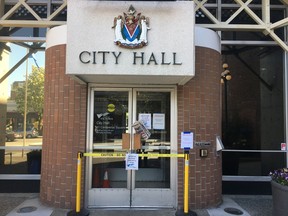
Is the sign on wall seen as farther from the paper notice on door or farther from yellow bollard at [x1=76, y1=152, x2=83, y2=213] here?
yellow bollard at [x1=76, y1=152, x2=83, y2=213]

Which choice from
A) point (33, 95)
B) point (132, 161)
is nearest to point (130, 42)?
point (132, 161)

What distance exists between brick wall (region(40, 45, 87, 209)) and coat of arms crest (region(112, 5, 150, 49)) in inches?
54.9

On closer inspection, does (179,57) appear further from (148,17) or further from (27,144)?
(27,144)

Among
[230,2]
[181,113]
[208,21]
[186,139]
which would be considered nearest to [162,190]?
[186,139]

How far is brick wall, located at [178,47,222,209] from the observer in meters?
5.82

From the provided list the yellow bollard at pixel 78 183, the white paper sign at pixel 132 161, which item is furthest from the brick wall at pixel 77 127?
the white paper sign at pixel 132 161

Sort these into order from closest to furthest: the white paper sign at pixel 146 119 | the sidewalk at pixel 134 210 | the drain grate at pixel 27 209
A: the sidewalk at pixel 134 210, the drain grate at pixel 27 209, the white paper sign at pixel 146 119

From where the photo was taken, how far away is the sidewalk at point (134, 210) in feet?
18.2

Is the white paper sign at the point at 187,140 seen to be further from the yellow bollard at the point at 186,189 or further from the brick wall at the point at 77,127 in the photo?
the brick wall at the point at 77,127

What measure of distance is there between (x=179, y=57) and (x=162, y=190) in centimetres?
258

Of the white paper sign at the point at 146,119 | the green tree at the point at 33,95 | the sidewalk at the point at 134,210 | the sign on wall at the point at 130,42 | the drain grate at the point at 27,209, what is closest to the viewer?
the sign on wall at the point at 130,42

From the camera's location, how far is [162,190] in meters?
5.86

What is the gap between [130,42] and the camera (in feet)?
16.2

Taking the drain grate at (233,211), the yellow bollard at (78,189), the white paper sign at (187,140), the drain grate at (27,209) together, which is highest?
the white paper sign at (187,140)
